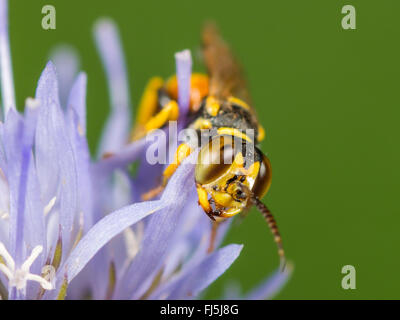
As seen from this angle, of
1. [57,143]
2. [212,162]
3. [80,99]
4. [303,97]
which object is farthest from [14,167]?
[303,97]

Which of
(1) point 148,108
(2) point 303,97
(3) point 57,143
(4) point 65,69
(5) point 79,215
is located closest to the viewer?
(3) point 57,143

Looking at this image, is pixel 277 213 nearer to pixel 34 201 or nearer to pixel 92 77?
pixel 92 77

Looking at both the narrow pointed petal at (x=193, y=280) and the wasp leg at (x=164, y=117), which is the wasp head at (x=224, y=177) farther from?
the wasp leg at (x=164, y=117)

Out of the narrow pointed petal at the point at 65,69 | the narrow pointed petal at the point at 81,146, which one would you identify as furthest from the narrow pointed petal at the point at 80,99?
the narrow pointed petal at the point at 65,69

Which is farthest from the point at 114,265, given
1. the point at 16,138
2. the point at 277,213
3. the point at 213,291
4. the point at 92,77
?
the point at 92,77

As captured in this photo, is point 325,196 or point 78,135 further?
point 325,196

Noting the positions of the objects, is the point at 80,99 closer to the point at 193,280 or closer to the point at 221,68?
the point at 193,280

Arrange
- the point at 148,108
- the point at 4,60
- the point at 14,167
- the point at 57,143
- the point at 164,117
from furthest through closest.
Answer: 1. the point at 148,108
2. the point at 164,117
3. the point at 4,60
4. the point at 57,143
5. the point at 14,167
